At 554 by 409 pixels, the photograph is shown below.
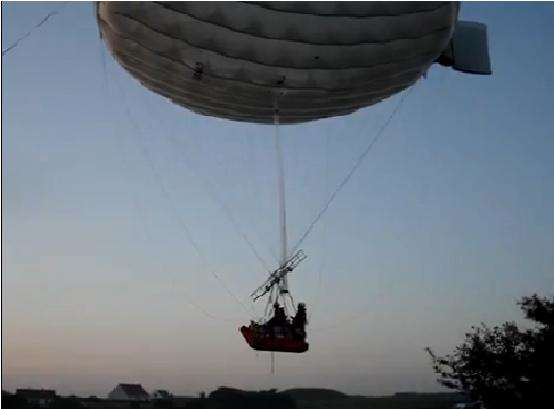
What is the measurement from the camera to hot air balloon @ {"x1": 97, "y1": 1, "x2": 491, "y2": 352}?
17.8 metres

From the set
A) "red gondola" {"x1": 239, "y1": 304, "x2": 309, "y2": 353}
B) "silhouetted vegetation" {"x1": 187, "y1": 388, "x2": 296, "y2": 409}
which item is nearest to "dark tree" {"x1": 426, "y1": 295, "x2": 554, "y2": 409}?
"red gondola" {"x1": 239, "y1": 304, "x2": 309, "y2": 353}

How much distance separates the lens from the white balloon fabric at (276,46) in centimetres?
1773

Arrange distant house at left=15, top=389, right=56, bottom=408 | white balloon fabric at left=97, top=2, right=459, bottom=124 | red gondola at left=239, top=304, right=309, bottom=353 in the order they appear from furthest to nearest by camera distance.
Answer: distant house at left=15, top=389, right=56, bottom=408 < red gondola at left=239, top=304, right=309, bottom=353 < white balloon fabric at left=97, top=2, right=459, bottom=124

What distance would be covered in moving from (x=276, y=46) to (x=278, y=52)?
0.25 meters

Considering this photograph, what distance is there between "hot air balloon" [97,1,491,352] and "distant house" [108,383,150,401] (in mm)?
136869

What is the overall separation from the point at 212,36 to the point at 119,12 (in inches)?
99.7

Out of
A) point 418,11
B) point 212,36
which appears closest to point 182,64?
point 212,36

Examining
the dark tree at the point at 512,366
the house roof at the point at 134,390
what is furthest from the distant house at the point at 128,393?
the dark tree at the point at 512,366

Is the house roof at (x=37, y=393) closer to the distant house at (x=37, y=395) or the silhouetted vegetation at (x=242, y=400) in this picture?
the distant house at (x=37, y=395)

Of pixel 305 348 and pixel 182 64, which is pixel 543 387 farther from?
pixel 182 64

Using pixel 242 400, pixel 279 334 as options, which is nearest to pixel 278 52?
pixel 279 334

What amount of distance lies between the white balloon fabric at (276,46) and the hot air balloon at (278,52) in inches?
1.1

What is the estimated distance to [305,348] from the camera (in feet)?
66.8

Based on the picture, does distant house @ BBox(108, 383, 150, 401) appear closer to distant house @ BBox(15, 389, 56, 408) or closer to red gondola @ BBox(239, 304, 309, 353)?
distant house @ BBox(15, 389, 56, 408)
